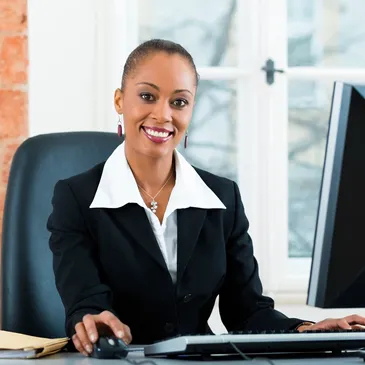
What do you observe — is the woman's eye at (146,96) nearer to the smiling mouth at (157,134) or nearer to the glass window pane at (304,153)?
the smiling mouth at (157,134)

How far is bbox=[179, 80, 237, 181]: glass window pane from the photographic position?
258cm

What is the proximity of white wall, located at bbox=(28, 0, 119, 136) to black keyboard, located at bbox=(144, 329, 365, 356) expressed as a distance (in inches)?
52.1

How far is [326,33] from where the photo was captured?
8.61 feet

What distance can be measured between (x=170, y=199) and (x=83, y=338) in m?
0.47

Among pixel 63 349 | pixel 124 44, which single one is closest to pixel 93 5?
pixel 124 44

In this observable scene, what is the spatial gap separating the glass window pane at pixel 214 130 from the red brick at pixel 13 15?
1.80 ft

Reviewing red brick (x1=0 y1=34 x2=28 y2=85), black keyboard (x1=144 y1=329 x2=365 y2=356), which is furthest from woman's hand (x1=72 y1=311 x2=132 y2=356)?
red brick (x1=0 y1=34 x2=28 y2=85)

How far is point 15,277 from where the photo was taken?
6.16ft

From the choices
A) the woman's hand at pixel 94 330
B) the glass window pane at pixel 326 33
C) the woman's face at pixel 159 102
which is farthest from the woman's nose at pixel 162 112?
the glass window pane at pixel 326 33

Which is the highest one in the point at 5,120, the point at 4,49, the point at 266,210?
the point at 4,49

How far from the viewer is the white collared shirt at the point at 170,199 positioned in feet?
5.44

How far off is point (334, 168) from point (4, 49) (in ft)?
5.21

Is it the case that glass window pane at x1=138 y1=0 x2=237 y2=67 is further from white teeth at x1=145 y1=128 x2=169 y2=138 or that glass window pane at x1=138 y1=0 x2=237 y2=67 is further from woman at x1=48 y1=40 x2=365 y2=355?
white teeth at x1=145 y1=128 x2=169 y2=138

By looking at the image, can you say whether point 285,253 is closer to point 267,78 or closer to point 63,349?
→ point 267,78
